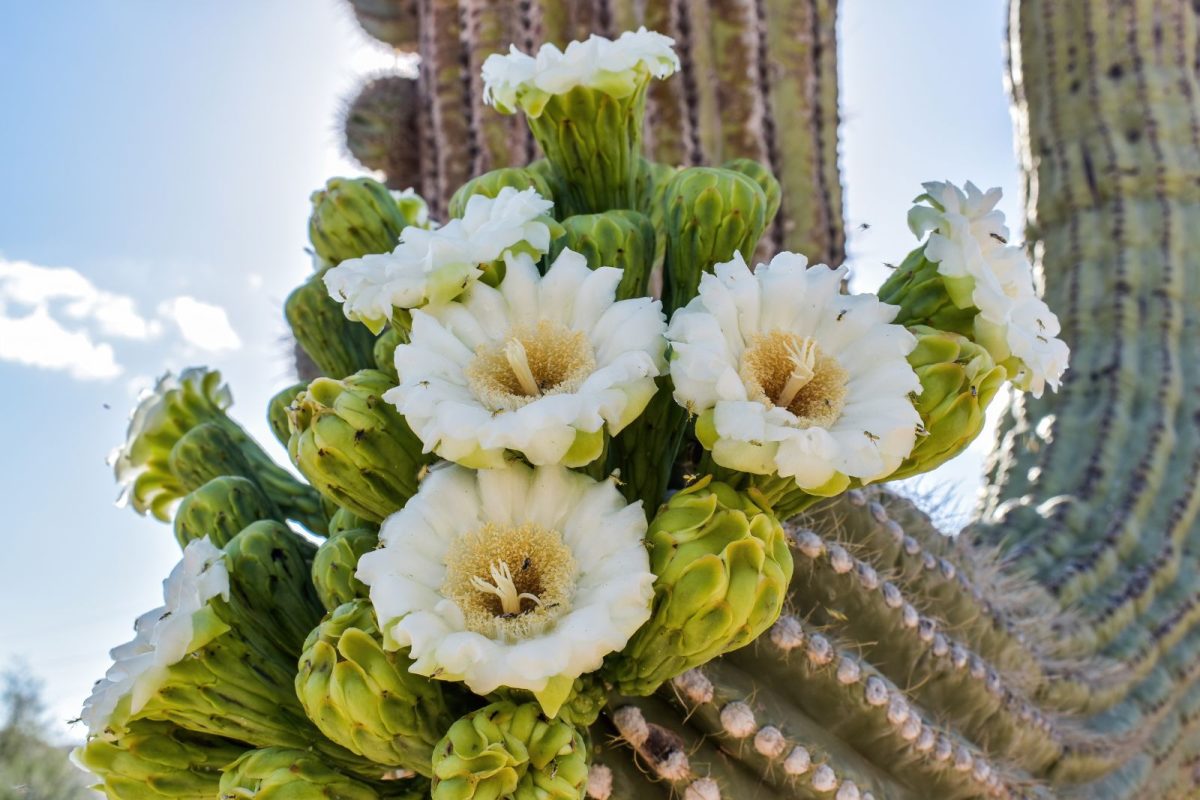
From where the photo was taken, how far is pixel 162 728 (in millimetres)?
745

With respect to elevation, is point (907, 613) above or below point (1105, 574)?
above

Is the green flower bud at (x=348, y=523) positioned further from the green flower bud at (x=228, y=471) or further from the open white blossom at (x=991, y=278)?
the open white blossom at (x=991, y=278)

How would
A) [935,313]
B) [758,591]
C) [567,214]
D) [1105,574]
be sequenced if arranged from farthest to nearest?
[1105,574] < [567,214] < [935,313] < [758,591]

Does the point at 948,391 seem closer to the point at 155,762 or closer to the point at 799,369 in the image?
the point at 799,369

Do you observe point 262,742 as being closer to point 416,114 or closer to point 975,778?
point 975,778

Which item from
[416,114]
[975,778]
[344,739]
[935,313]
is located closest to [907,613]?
[975,778]

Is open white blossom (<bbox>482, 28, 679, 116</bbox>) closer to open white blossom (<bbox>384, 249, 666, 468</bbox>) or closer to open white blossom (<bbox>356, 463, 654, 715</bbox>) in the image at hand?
open white blossom (<bbox>384, 249, 666, 468</bbox>)

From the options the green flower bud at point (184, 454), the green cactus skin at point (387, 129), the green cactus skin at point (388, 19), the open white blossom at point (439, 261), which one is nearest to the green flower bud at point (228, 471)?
the green flower bud at point (184, 454)

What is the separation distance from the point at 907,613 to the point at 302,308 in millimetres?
623

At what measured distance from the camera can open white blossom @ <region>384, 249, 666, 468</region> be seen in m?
0.60

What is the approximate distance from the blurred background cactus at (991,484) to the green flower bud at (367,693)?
0.51ft

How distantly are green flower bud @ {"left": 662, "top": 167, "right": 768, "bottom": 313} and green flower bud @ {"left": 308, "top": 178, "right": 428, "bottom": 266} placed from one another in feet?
0.89

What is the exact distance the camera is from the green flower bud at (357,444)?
2.20ft

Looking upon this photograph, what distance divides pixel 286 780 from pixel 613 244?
0.41 meters
